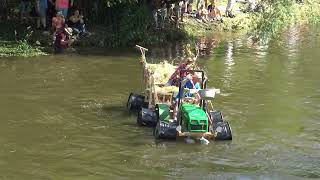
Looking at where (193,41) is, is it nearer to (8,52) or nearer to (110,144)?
(8,52)

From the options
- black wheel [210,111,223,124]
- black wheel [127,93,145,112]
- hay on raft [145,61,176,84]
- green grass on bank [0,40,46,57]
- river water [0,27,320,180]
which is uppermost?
hay on raft [145,61,176,84]

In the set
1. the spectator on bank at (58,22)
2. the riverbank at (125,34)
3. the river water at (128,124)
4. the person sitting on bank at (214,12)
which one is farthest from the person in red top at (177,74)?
the person sitting on bank at (214,12)

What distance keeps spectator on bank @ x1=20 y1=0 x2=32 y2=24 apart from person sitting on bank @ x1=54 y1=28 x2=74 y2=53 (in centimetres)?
240

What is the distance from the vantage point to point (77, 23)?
75.8 ft

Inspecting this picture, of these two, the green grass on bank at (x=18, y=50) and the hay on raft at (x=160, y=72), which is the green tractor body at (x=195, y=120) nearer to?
the hay on raft at (x=160, y=72)

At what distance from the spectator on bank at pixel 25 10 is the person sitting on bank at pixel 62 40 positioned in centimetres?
240

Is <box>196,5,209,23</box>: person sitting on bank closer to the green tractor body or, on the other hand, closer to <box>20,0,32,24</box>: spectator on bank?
<box>20,0,32,24</box>: spectator on bank

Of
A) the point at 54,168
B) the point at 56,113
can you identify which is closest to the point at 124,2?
the point at 56,113

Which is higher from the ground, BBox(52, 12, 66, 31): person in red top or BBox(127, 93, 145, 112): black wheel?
BBox(52, 12, 66, 31): person in red top

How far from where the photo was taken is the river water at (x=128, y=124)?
10.1m

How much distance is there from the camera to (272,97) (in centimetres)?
1561

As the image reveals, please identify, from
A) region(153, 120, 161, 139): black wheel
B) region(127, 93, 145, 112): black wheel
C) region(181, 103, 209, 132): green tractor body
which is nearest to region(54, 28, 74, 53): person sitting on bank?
region(127, 93, 145, 112): black wheel

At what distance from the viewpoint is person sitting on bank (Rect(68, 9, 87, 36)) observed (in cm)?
2298

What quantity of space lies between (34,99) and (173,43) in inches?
428
